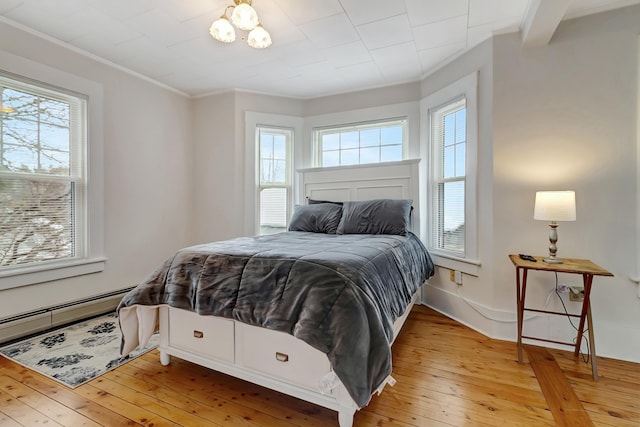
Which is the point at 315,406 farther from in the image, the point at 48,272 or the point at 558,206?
the point at 48,272

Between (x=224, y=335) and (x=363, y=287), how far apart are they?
91cm

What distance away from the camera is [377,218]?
9.52 ft

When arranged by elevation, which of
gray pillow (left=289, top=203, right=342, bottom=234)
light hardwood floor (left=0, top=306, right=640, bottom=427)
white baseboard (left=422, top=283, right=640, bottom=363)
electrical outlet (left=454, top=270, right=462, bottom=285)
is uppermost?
gray pillow (left=289, top=203, right=342, bottom=234)

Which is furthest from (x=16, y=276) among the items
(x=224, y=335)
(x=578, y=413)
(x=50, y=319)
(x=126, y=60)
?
(x=578, y=413)

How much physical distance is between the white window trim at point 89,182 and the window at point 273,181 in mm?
1679

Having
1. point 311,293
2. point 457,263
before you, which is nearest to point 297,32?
point 311,293

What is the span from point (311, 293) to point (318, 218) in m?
1.75

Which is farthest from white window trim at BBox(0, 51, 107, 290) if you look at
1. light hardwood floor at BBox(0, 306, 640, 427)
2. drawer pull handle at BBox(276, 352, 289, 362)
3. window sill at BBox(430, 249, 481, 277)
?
window sill at BBox(430, 249, 481, 277)

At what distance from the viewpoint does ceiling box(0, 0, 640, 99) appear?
2.13 meters

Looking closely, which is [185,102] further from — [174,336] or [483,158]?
[483,158]

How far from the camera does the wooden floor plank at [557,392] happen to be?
1.50 meters

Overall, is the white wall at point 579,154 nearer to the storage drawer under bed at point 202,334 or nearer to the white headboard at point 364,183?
the white headboard at point 364,183

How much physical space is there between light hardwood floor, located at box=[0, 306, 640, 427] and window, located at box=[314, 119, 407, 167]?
2.34 m

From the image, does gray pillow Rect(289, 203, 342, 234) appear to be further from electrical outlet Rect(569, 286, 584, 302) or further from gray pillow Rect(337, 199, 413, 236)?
electrical outlet Rect(569, 286, 584, 302)
